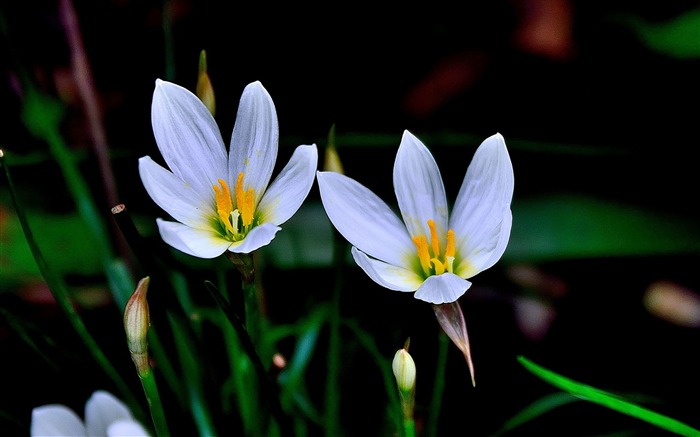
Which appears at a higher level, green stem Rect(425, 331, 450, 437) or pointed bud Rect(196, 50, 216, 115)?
pointed bud Rect(196, 50, 216, 115)

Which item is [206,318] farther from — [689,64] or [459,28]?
[689,64]

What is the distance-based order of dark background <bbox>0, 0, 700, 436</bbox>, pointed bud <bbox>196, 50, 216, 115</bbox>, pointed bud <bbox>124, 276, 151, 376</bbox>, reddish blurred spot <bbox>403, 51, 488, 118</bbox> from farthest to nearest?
reddish blurred spot <bbox>403, 51, 488, 118</bbox>
dark background <bbox>0, 0, 700, 436</bbox>
pointed bud <bbox>196, 50, 216, 115</bbox>
pointed bud <bbox>124, 276, 151, 376</bbox>

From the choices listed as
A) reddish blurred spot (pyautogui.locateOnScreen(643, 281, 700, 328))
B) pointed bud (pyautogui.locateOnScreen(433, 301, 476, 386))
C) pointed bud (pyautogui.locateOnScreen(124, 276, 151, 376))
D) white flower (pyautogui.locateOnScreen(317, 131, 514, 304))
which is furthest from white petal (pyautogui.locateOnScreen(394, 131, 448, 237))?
reddish blurred spot (pyautogui.locateOnScreen(643, 281, 700, 328))

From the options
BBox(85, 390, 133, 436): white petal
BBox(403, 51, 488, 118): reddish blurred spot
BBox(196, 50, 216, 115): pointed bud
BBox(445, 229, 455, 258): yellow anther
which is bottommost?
BBox(85, 390, 133, 436): white petal

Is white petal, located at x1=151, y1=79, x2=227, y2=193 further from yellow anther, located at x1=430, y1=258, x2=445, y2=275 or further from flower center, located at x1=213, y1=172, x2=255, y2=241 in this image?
yellow anther, located at x1=430, y1=258, x2=445, y2=275

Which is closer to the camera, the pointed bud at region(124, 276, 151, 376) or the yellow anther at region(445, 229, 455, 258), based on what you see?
the pointed bud at region(124, 276, 151, 376)

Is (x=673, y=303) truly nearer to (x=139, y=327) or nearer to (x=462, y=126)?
(x=462, y=126)

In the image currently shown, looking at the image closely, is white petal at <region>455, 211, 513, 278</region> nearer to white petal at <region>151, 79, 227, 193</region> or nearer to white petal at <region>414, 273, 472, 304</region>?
white petal at <region>414, 273, 472, 304</region>

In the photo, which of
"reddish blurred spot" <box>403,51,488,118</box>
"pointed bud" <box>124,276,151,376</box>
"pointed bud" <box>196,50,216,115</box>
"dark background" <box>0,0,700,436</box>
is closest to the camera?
"pointed bud" <box>124,276,151,376</box>
